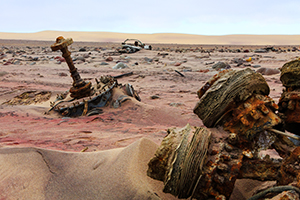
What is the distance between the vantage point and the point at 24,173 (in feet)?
5.59

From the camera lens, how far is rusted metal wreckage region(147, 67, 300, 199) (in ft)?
4.48

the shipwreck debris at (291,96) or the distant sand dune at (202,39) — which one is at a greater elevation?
the distant sand dune at (202,39)

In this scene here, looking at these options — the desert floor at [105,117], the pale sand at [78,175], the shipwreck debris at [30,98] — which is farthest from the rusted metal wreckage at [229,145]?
the shipwreck debris at [30,98]

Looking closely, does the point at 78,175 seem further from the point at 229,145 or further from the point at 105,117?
the point at 105,117

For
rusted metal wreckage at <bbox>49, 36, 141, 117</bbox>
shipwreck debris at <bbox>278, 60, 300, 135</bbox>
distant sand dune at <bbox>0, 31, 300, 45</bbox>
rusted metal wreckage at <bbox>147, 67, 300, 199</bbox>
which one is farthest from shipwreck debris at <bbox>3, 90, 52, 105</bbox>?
distant sand dune at <bbox>0, 31, 300, 45</bbox>

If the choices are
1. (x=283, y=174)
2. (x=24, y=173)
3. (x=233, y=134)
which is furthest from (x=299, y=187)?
(x=24, y=173)

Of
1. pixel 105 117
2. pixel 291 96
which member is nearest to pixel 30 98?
pixel 105 117

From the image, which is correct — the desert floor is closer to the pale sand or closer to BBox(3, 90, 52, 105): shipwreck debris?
BBox(3, 90, 52, 105): shipwreck debris

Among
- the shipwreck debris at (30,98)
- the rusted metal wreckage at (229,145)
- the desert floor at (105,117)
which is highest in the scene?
the rusted metal wreckage at (229,145)

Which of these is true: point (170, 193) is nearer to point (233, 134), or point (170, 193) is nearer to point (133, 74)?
point (233, 134)

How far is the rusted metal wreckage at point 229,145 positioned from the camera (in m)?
1.37

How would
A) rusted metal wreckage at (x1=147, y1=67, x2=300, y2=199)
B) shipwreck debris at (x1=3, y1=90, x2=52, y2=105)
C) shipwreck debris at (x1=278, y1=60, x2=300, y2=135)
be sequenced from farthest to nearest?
shipwreck debris at (x1=3, y1=90, x2=52, y2=105) → shipwreck debris at (x1=278, y1=60, x2=300, y2=135) → rusted metal wreckage at (x1=147, y1=67, x2=300, y2=199)

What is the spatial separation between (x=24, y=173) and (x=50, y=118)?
7.59 ft

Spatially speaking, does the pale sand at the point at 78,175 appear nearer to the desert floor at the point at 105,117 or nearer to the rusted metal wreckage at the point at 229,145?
the rusted metal wreckage at the point at 229,145
